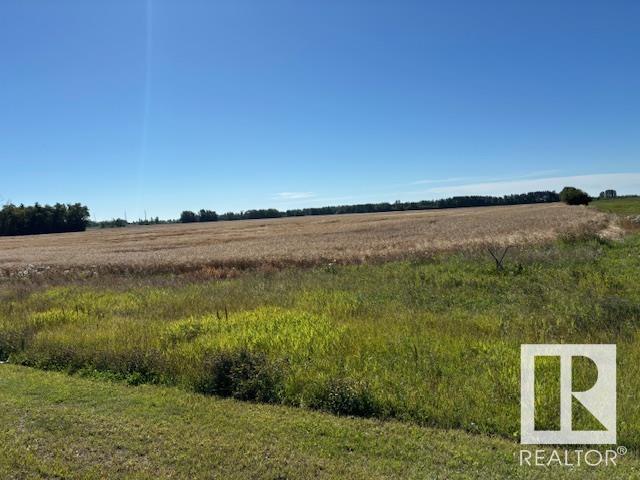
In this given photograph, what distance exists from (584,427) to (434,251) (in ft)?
59.0

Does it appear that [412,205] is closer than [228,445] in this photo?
No

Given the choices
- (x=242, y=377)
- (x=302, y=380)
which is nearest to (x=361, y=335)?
(x=302, y=380)

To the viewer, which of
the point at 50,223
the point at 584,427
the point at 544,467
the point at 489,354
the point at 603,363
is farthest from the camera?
the point at 50,223

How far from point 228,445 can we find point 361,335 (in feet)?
12.2

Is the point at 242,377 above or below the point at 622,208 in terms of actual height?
below

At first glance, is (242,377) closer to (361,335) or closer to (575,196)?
(361,335)

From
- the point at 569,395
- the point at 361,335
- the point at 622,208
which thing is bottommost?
the point at 569,395

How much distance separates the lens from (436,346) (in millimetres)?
6949

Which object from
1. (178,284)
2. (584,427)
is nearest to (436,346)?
(584,427)

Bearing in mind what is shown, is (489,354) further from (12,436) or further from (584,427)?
(12,436)

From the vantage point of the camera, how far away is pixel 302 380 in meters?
5.97

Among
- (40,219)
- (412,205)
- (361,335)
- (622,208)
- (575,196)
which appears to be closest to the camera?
(361,335)

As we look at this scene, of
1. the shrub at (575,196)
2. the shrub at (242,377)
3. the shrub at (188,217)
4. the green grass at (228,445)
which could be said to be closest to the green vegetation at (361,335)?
the shrub at (242,377)

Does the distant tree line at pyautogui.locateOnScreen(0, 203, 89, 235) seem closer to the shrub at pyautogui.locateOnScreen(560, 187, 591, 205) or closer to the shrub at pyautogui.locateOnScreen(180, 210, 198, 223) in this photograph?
the shrub at pyautogui.locateOnScreen(180, 210, 198, 223)
